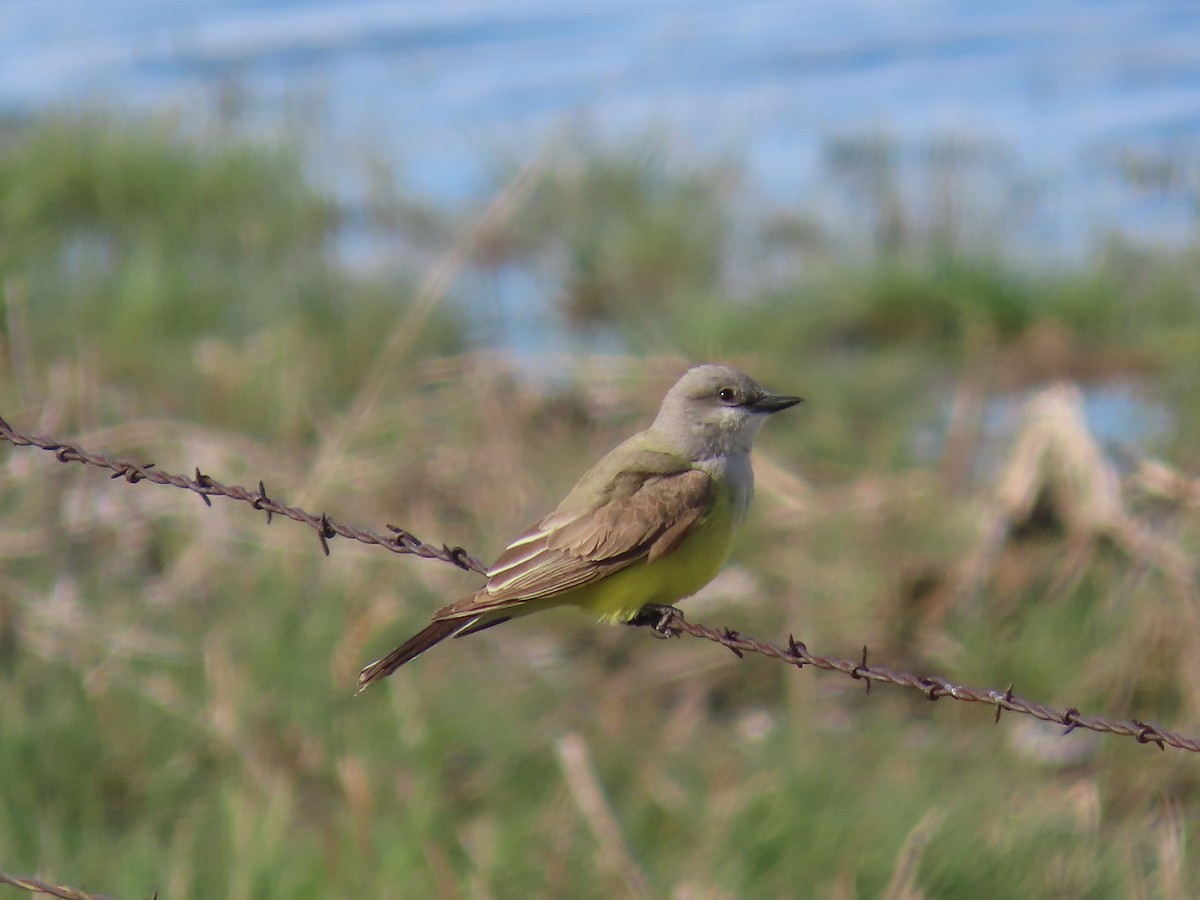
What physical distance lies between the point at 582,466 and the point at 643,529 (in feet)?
14.7

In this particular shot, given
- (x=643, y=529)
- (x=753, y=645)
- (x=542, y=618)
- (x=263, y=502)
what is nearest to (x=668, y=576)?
(x=643, y=529)

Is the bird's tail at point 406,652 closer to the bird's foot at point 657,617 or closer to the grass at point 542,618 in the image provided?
the bird's foot at point 657,617

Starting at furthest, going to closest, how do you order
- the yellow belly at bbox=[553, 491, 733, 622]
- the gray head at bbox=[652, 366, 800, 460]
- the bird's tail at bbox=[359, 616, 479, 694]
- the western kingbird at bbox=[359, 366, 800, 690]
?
the gray head at bbox=[652, 366, 800, 460], the yellow belly at bbox=[553, 491, 733, 622], the western kingbird at bbox=[359, 366, 800, 690], the bird's tail at bbox=[359, 616, 479, 694]

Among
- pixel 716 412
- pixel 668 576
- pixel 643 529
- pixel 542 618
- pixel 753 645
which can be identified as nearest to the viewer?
pixel 753 645

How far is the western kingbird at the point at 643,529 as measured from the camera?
476 centimetres

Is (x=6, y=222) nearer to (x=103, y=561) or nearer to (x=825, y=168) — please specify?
(x=103, y=561)

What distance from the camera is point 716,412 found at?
17.5 feet

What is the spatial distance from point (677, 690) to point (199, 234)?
6.42m

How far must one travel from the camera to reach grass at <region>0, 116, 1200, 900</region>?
6.14 meters

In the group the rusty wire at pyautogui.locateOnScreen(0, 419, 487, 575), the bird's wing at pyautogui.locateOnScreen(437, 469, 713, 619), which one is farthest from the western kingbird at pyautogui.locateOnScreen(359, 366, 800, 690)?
the rusty wire at pyautogui.locateOnScreen(0, 419, 487, 575)

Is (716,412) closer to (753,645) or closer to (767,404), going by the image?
(767,404)

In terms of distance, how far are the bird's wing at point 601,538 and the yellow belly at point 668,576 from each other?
41 mm

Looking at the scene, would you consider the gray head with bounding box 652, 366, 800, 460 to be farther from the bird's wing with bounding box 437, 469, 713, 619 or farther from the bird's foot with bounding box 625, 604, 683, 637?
the bird's foot with bounding box 625, 604, 683, 637

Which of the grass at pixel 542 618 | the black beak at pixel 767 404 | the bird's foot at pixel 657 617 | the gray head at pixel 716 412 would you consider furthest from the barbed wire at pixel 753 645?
the grass at pixel 542 618
